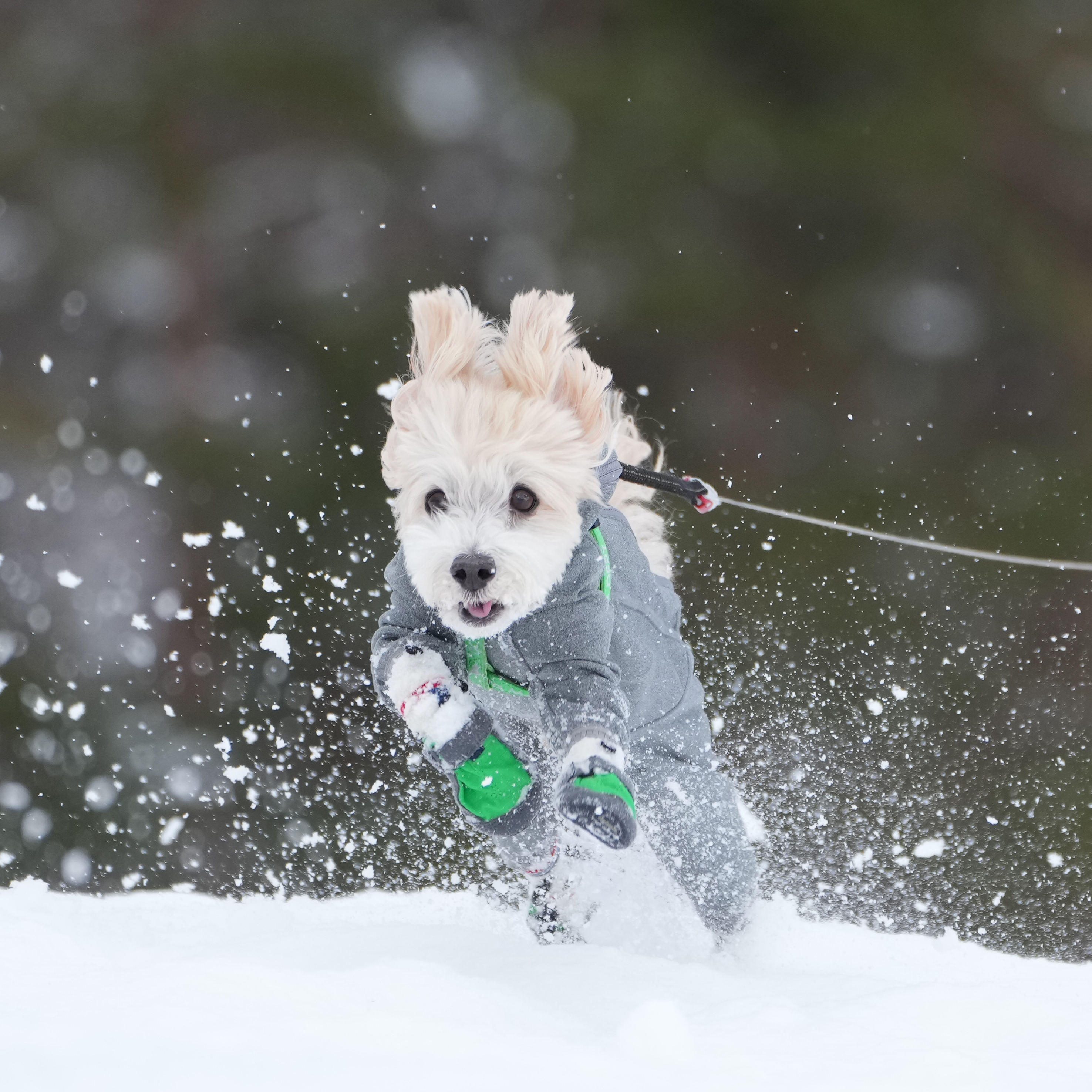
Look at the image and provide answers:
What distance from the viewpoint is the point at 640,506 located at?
380 cm

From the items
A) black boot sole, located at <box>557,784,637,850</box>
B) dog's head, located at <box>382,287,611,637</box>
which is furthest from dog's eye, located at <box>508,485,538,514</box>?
black boot sole, located at <box>557,784,637,850</box>

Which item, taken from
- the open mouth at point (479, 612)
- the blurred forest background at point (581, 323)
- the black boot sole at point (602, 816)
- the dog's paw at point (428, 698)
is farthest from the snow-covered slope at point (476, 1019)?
the blurred forest background at point (581, 323)

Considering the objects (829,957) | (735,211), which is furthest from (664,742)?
(735,211)

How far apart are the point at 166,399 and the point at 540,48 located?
3.36 metres

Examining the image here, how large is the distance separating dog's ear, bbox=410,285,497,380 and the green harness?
59 centimetres

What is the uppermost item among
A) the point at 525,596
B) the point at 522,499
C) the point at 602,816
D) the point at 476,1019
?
the point at 522,499

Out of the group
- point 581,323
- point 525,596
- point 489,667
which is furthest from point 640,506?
point 581,323

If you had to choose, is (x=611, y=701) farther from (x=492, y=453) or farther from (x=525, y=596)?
(x=492, y=453)

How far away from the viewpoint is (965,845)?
20.2 feet

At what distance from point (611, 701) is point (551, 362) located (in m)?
0.92

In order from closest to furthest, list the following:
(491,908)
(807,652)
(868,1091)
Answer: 1. (868,1091)
2. (491,908)
3. (807,652)

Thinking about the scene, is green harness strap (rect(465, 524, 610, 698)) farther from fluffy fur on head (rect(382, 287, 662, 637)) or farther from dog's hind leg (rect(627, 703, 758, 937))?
dog's hind leg (rect(627, 703, 758, 937))

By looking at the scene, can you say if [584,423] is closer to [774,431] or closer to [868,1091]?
Result: [868,1091]

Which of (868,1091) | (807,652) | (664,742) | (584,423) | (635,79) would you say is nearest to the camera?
(868,1091)
